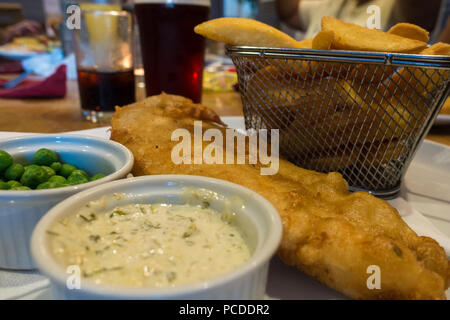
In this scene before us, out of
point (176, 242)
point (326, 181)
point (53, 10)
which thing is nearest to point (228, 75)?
point (326, 181)

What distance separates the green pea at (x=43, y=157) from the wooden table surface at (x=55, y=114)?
110 cm

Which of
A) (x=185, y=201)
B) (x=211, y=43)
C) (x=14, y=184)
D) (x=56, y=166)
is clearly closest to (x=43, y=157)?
(x=56, y=166)

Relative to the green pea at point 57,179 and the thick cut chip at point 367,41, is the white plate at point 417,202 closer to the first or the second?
the green pea at point 57,179

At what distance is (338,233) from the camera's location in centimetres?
118

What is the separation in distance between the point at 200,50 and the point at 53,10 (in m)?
13.8

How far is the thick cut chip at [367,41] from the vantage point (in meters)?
1.65

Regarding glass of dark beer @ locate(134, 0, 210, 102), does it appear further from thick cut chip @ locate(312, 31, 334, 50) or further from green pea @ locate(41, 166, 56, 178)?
green pea @ locate(41, 166, 56, 178)

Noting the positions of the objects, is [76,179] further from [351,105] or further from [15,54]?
[15,54]

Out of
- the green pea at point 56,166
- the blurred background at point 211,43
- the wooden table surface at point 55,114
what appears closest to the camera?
the green pea at point 56,166

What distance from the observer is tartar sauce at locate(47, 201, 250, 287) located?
0.95 m

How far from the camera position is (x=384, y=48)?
1.65m

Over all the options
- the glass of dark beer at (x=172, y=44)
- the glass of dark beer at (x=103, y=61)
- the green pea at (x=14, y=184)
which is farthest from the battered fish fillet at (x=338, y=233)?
the glass of dark beer at (x=172, y=44)

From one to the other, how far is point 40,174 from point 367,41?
1543 millimetres

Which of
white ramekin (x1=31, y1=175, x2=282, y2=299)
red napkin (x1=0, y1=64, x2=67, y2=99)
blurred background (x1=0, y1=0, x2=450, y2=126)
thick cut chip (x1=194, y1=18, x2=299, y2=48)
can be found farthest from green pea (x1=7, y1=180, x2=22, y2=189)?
red napkin (x1=0, y1=64, x2=67, y2=99)
